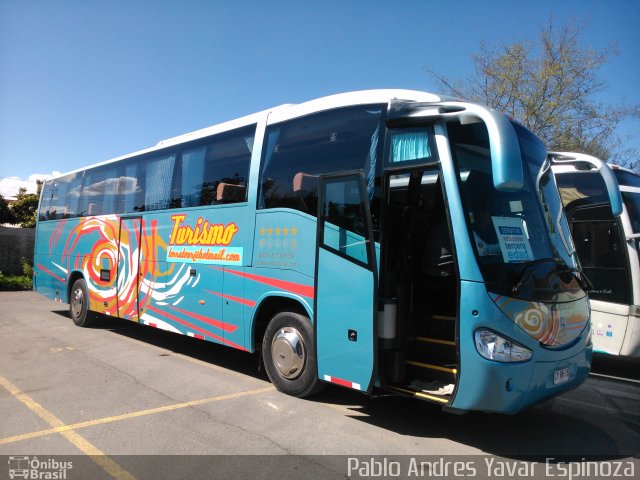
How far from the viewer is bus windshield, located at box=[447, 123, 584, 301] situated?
4.14 meters

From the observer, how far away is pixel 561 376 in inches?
171

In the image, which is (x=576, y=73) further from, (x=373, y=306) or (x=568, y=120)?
(x=373, y=306)

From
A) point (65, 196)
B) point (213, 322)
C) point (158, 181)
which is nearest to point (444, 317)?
point (213, 322)

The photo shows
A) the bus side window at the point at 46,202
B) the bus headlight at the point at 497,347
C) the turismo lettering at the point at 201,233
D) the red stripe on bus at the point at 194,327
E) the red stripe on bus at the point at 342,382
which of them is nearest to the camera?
the bus headlight at the point at 497,347

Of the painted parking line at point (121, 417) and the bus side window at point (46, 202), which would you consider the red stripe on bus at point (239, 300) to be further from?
the bus side window at point (46, 202)

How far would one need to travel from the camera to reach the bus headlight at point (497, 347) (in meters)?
3.94

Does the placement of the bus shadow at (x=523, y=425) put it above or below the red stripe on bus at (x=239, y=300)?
below

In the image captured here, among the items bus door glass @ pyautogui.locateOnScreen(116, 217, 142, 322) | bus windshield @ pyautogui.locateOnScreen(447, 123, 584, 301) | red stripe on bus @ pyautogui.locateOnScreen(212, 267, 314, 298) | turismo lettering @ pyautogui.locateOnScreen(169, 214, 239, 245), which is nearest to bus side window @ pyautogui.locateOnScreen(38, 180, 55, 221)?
bus door glass @ pyautogui.locateOnScreen(116, 217, 142, 322)

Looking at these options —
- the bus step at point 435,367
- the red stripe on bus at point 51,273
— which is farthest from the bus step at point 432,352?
the red stripe on bus at point 51,273

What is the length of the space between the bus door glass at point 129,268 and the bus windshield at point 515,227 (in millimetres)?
6298

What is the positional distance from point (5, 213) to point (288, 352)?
118ft

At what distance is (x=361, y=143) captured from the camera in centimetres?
500

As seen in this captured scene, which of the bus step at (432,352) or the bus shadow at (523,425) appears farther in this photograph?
the bus step at (432,352)

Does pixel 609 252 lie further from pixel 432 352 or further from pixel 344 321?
pixel 344 321
